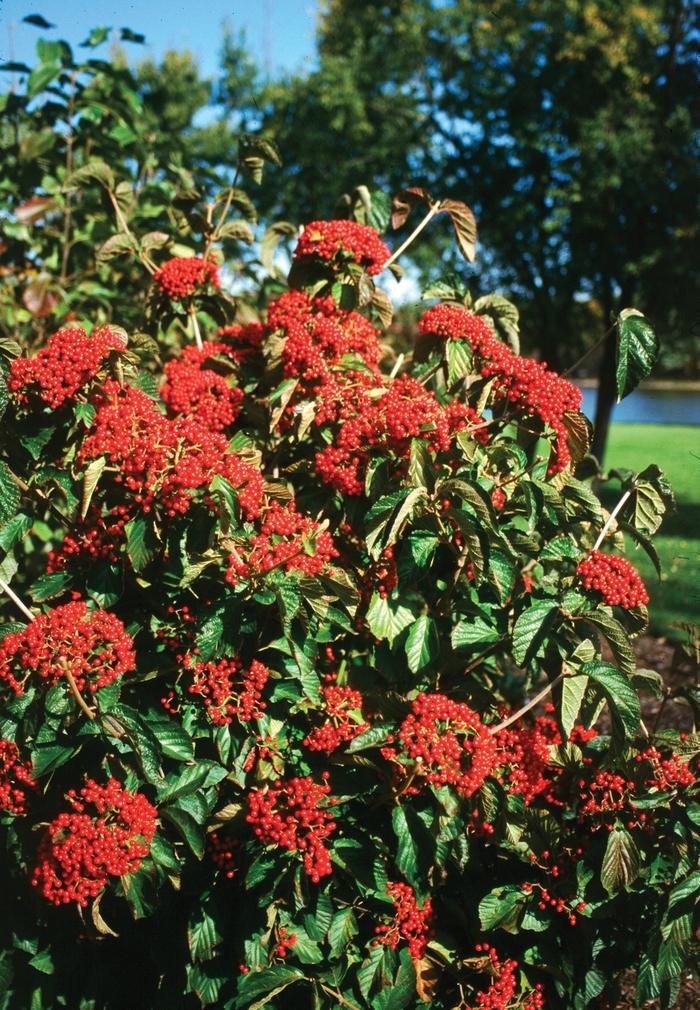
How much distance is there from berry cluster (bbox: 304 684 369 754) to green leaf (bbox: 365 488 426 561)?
44cm

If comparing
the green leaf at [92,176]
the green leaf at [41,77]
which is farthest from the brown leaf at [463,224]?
the green leaf at [41,77]

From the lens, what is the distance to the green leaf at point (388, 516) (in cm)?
187

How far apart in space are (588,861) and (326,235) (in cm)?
192

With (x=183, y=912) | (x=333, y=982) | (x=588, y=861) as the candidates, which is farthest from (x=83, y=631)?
(x=588, y=861)

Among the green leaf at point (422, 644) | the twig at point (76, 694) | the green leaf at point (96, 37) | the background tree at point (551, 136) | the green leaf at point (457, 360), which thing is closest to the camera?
the twig at point (76, 694)

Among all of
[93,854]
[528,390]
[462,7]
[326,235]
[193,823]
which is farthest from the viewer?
[462,7]

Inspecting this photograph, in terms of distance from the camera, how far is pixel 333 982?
2.07 meters

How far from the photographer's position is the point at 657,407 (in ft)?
173

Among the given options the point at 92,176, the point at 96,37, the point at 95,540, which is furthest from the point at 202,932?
the point at 96,37

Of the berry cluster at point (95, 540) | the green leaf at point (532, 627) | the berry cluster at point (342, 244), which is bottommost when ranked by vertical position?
the green leaf at point (532, 627)

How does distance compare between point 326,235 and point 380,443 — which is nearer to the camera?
point 380,443

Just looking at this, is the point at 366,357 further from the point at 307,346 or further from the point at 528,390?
the point at 528,390

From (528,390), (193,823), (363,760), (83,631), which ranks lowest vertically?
(193,823)

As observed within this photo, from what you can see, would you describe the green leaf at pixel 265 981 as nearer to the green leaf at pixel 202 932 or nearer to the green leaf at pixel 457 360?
the green leaf at pixel 202 932
